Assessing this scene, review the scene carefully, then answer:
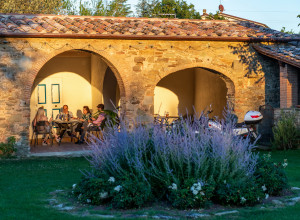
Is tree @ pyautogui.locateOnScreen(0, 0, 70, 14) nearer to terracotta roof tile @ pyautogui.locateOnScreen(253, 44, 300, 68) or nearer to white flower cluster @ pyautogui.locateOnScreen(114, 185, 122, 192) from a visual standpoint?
terracotta roof tile @ pyautogui.locateOnScreen(253, 44, 300, 68)

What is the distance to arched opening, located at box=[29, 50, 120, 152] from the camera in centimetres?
1622

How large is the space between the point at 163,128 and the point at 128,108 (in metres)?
6.63

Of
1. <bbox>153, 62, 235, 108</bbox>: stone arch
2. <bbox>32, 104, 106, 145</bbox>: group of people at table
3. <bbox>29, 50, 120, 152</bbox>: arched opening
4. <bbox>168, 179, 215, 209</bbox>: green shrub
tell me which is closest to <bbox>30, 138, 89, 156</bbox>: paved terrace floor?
<bbox>32, 104, 106, 145</bbox>: group of people at table

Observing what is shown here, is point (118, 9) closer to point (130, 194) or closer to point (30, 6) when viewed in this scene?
point (30, 6)

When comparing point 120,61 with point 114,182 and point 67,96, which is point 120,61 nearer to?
point 67,96

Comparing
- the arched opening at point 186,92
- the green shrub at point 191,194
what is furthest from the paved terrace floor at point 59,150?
the green shrub at point 191,194

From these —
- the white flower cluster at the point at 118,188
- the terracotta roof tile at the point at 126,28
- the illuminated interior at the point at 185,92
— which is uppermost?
the terracotta roof tile at the point at 126,28

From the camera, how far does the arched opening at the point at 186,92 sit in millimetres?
16406

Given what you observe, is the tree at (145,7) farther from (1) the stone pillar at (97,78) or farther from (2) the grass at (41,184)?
(2) the grass at (41,184)

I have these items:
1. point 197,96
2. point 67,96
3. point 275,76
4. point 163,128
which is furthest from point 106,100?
point 163,128

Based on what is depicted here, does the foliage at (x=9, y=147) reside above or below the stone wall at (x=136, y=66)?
below

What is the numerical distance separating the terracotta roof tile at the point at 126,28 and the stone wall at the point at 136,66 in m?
0.26

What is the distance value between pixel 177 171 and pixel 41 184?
107 inches

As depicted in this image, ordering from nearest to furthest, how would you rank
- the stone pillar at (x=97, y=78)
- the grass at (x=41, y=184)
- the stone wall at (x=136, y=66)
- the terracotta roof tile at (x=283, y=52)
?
the grass at (x=41, y=184) < the stone wall at (x=136, y=66) < the terracotta roof tile at (x=283, y=52) < the stone pillar at (x=97, y=78)
